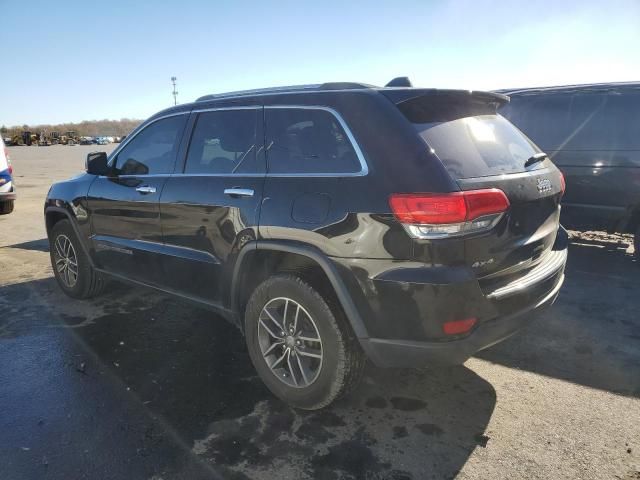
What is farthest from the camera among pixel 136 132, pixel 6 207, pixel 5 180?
pixel 6 207

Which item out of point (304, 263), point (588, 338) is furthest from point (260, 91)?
point (588, 338)

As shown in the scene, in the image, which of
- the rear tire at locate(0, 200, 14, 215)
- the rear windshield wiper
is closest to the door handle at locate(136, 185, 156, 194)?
the rear windshield wiper

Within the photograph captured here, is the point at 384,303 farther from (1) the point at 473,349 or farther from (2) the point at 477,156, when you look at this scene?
(2) the point at 477,156

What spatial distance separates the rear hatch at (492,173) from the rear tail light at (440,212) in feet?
0.19

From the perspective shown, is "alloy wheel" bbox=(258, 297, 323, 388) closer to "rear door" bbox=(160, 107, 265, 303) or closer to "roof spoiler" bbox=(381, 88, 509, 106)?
"rear door" bbox=(160, 107, 265, 303)

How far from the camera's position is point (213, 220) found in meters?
3.12

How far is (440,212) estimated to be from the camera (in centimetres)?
224

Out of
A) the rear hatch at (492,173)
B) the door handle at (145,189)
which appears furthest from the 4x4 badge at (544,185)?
the door handle at (145,189)

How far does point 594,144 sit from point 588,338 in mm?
2583

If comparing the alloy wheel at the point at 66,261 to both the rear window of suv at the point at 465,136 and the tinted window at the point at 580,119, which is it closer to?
the rear window of suv at the point at 465,136

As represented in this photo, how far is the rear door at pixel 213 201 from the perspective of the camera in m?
2.97

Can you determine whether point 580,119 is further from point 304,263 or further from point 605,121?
point 304,263

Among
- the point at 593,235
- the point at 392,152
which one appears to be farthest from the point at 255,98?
the point at 593,235

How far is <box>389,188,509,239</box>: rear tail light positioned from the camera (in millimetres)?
2244
